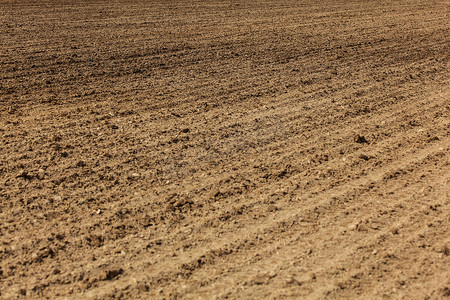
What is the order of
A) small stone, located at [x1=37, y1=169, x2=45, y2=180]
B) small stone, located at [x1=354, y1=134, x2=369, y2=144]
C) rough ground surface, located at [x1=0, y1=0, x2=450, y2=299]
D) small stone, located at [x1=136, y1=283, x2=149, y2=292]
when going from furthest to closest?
small stone, located at [x1=354, y1=134, x2=369, y2=144]
small stone, located at [x1=37, y1=169, x2=45, y2=180]
rough ground surface, located at [x1=0, y1=0, x2=450, y2=299]
small stone, located at [x1=136, y1=283, x2=149, y2=292]

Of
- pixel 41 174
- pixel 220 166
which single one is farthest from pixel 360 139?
pixel 41 174

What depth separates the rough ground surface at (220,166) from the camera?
11.9 feet

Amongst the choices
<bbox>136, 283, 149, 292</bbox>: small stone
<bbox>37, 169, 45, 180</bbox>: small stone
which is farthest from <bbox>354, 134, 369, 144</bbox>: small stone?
<bbox>37, 169, 45, 180</bbox>: small stone

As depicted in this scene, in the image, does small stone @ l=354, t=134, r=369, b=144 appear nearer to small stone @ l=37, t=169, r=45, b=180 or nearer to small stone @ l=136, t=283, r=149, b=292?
small stone @ l=136, t=283, r=149, b=292

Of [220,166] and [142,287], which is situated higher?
[220,166]

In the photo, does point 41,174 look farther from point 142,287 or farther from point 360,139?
point 360,139

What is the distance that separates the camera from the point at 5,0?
12.1m

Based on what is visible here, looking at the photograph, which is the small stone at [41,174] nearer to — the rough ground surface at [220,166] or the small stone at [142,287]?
the rough ground surface at [220,166]

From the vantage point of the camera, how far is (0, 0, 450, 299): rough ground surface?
363cm

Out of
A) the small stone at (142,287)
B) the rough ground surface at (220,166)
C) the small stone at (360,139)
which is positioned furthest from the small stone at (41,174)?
the small stone at (360,139)

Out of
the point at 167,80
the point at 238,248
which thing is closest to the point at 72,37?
the point at 167,80

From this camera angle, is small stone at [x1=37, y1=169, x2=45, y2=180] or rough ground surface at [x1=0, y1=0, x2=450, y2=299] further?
small stone at [x1=37, y1=169, x2=45, y2=180]

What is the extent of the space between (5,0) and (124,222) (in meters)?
10.9

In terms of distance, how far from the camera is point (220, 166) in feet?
16.8
